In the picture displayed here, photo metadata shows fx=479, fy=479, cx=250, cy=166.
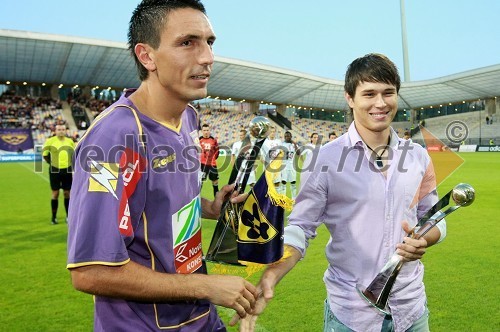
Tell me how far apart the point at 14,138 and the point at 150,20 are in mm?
38844

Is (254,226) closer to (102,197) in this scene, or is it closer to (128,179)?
(128,179)


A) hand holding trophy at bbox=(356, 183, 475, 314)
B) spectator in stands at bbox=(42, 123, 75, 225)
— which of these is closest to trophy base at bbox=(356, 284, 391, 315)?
hand holding trophy at bbox=(356, 183, 475, 314)

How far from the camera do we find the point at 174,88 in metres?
1.85

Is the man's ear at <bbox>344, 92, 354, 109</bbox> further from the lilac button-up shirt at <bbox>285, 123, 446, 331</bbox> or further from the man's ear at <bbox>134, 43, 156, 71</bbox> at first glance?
the man's ear at <bbox>134, 43, 156, 71</bbox>

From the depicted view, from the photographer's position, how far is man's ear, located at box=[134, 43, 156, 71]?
1.83 m

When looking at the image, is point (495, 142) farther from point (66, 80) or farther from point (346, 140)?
point (346, 140)

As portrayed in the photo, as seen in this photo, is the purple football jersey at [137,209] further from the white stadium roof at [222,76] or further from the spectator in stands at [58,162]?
the white stadium roof at [222,76]

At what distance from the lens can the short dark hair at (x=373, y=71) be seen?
2.44 meters

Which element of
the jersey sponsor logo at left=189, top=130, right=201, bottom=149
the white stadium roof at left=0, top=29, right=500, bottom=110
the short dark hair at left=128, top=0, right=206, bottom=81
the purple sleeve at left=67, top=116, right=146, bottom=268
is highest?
the white stadium roof at left=0, top=29, right=500, bottom=110

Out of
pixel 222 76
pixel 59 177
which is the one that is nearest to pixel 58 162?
pixel 59 177

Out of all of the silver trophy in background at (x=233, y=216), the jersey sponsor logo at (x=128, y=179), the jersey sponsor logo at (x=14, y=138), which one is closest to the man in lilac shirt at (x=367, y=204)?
the silver trophy in background at (x=233, y=216)

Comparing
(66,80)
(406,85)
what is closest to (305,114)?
(406,85)

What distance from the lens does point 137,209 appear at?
1.66 m

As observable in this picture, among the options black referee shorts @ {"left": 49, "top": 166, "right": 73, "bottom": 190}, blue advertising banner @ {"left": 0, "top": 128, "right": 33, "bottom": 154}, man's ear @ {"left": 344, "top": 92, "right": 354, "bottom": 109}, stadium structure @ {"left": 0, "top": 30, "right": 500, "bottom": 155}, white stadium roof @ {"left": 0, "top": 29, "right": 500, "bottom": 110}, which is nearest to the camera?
man's ear @ {"left": 344, "top": 92, "right": 354, "bottom": 109}
